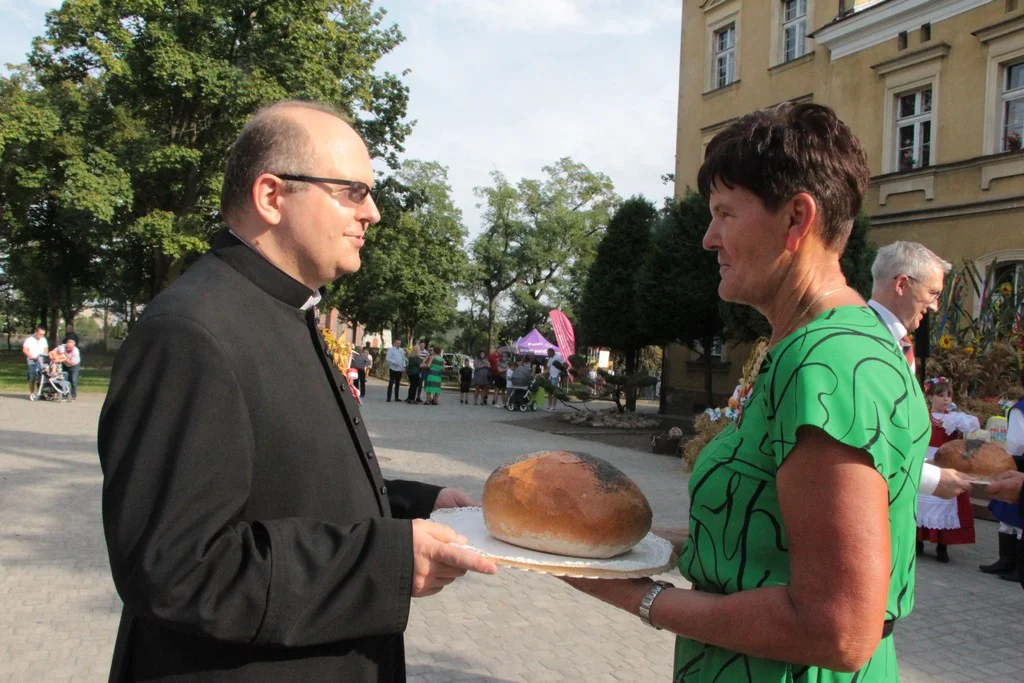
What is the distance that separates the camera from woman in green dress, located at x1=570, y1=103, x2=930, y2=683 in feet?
4.50

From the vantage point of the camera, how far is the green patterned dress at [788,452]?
1396 mm

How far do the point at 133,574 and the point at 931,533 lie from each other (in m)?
7.97

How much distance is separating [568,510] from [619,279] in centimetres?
2167

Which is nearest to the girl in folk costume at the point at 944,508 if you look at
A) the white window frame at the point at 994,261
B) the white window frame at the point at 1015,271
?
the white window frame at the point at 1015,271

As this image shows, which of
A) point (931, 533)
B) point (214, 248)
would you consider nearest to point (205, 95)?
point (931, 533)

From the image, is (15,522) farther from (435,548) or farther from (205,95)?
(205,95)

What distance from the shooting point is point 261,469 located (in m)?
1.61

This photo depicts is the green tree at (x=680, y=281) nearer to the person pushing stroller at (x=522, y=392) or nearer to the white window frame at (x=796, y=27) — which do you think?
the white window frame at (x=796, y=27)

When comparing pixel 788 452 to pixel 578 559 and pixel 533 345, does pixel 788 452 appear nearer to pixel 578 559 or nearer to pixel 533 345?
pixel 578 559

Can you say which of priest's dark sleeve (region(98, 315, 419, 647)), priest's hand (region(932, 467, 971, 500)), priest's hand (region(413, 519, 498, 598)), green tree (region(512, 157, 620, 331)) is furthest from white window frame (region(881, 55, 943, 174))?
green tree (region(512, 157, 620, 331))

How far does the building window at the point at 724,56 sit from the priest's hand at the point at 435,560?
80.4ft

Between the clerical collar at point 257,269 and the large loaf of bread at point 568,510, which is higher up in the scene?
the clerical collar at point 257,269

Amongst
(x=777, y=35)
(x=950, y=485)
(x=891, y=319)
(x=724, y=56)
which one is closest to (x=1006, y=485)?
(x=950, y=485)

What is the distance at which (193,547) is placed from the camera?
142 cm
